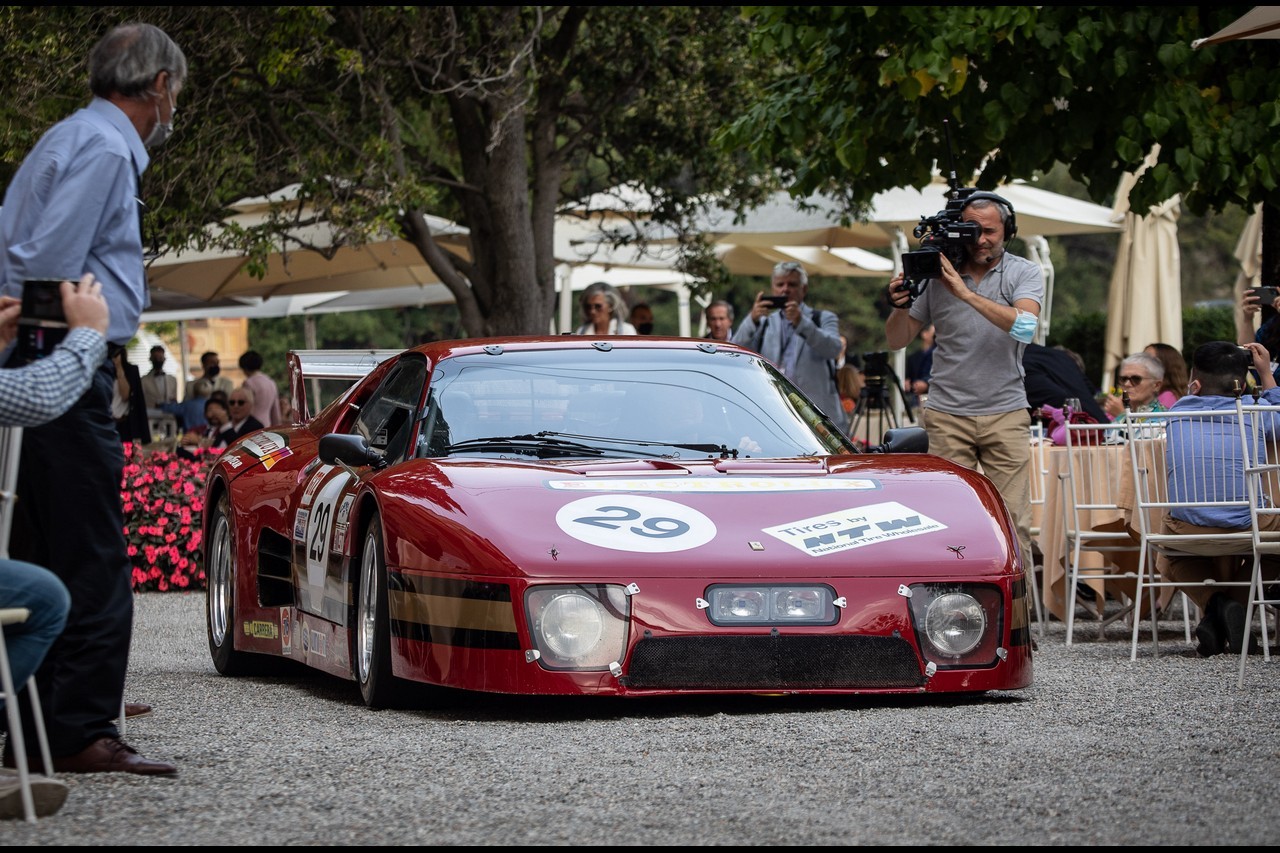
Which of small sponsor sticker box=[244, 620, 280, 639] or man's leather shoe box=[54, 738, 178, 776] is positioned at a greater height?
man's leather shoe box=[54, 738, 178, 776]

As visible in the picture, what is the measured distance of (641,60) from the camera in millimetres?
17984

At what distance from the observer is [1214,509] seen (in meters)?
8.25

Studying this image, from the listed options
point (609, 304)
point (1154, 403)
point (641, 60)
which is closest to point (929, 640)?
point (1154, 403)

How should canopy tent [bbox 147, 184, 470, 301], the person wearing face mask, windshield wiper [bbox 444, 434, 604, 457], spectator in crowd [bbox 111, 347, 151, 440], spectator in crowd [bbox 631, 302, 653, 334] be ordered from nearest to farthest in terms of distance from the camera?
1. the person wearing face mask
2. windshield wiper [bbox 444, 434, 604, 457]
3. spectator in crowd [bbox 111, 347, 151, 440]
4. spectator in crowd [bbox 631, 302, 653, 334]
5. canopy tent [bbox 147, 184, 470, 301]

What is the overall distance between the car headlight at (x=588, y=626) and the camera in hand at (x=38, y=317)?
191 cm

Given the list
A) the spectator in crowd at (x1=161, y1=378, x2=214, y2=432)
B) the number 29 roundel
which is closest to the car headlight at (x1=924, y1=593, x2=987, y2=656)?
the number 29 roundel

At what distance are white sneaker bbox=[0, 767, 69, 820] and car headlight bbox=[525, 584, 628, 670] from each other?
6.22 ft

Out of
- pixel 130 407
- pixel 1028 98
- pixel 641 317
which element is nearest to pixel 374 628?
pixel 1028 98

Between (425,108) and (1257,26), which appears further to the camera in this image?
(425,108)

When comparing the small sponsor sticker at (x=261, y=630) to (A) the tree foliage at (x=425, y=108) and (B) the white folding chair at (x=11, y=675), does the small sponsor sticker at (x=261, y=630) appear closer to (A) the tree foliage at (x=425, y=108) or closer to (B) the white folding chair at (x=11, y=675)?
(B) the white folding chair at (x=11, y=675)

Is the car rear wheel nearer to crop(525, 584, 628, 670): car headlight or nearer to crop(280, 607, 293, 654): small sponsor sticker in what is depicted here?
crop(525, 584, 628, 670): car headlight

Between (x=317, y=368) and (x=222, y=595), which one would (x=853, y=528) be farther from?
(x=317, y=368)

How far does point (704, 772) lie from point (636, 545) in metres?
1.19

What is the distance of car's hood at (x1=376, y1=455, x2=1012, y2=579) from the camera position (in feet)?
19.4
